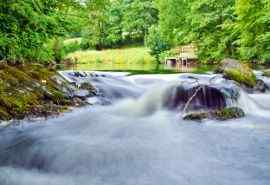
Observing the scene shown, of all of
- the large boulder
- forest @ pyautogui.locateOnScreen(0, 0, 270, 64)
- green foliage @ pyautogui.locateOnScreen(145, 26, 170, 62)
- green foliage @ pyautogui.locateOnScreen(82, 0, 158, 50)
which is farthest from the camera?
green foliage @ pyautogui.locateOnScreen(82, 0, 158, 50)

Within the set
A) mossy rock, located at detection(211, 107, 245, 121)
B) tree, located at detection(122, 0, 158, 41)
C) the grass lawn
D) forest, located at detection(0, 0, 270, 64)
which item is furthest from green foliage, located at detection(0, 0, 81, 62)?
tree, located at detection(122, 0, 158, 41)

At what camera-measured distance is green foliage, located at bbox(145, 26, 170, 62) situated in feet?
113

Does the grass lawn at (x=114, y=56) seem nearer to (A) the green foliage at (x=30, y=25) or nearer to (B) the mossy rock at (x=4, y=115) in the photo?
(A) the green foliage at (x=30, y=25)

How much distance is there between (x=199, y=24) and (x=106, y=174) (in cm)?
2350

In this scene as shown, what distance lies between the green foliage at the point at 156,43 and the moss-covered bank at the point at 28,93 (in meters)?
24.8

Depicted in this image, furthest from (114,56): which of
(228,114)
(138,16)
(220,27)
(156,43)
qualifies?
(228,114)

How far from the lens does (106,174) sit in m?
5.32

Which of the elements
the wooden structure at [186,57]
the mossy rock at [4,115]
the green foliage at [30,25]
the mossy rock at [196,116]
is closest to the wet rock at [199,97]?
the mossy rock at [196,116]

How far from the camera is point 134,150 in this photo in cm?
643

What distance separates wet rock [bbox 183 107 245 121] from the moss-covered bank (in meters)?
2.67

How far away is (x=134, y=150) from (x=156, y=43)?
28.6 meters

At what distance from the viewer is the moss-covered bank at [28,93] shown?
802cm

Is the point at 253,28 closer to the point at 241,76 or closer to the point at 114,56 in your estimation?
the point at 241,76

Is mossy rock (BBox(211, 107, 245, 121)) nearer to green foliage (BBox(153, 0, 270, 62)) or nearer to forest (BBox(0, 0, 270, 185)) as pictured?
forest (BBox(0, 0, 270, 185))
